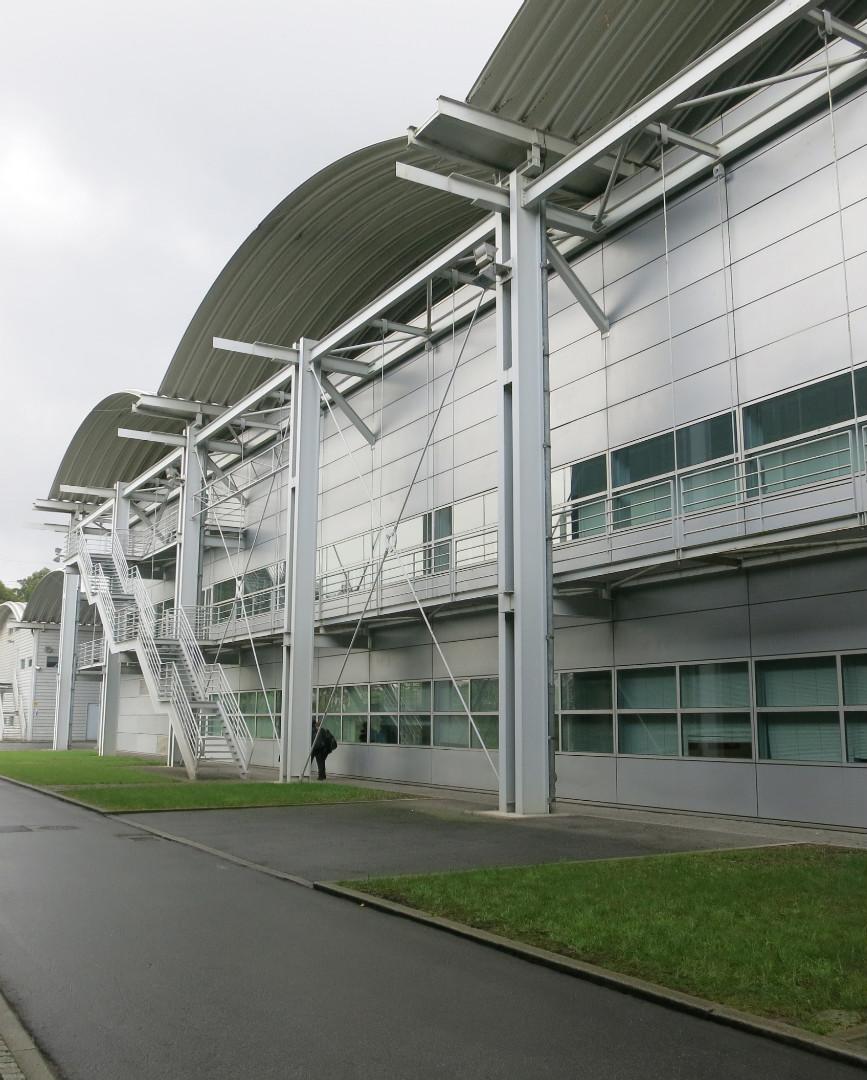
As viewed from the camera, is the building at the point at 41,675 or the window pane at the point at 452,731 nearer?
the window pane at the point at 452,731

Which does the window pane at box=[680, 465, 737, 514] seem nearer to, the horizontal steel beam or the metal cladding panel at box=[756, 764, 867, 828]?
the metal cladding panel at box=[756, 764, 867, 828]

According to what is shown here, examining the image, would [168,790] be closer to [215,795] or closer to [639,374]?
[215,795]

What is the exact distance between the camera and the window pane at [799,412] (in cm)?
1387

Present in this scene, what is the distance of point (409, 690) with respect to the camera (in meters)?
23.2

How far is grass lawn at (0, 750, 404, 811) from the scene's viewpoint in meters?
17.4

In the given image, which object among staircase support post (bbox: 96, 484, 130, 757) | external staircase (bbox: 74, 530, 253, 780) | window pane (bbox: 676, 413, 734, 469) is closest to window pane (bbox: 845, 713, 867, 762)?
window pane (bbox: 676, 413, 734, 469)

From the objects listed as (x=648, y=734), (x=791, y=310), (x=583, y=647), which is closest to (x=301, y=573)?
(x=583, y=647)

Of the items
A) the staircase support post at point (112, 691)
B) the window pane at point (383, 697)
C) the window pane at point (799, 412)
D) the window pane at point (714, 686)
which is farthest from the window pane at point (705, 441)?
the staircase support post at point (112, 691)

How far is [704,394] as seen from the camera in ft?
52.6

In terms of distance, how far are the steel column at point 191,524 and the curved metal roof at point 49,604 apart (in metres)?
21.9

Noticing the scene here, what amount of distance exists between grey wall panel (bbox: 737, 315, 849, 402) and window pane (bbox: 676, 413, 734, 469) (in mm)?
532

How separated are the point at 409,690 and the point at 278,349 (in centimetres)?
877

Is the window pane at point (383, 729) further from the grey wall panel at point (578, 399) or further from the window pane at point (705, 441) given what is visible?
the window pane at point (705, 441)

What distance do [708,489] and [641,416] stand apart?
210 centimetres
